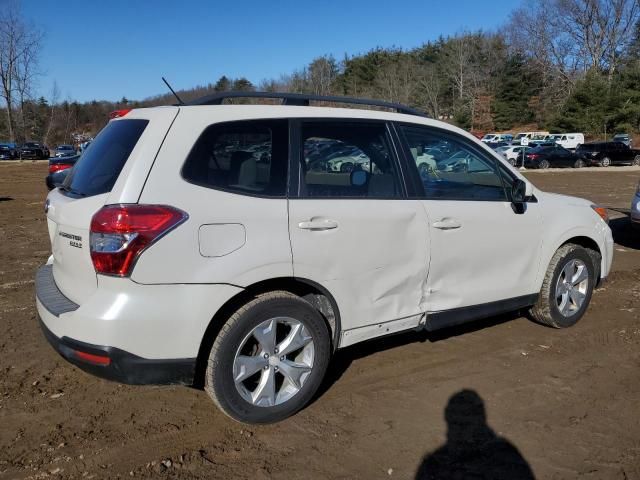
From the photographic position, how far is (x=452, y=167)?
13.9ft

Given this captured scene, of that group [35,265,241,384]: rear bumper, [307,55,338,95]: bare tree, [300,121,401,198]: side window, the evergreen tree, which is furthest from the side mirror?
the evergreen tree

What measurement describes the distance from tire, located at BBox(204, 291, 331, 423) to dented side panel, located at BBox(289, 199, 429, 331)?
21cm

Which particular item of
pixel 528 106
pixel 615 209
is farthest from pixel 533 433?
pixel 528 106

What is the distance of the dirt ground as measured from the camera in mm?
2916

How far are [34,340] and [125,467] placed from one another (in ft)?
6.93

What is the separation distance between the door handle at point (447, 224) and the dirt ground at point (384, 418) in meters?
1.04

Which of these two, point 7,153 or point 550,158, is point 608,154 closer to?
point 550,158

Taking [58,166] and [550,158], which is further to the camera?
[550,158]

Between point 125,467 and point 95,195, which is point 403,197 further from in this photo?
point 125,467

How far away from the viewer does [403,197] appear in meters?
3.67

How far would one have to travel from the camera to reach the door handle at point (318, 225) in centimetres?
321

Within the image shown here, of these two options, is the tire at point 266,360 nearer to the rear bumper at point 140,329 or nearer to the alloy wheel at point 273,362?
the alloy wheel at point 273,362

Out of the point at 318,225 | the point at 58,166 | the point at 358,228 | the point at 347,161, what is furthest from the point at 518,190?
the point at 58,166

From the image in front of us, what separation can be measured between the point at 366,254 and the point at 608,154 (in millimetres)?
38356
